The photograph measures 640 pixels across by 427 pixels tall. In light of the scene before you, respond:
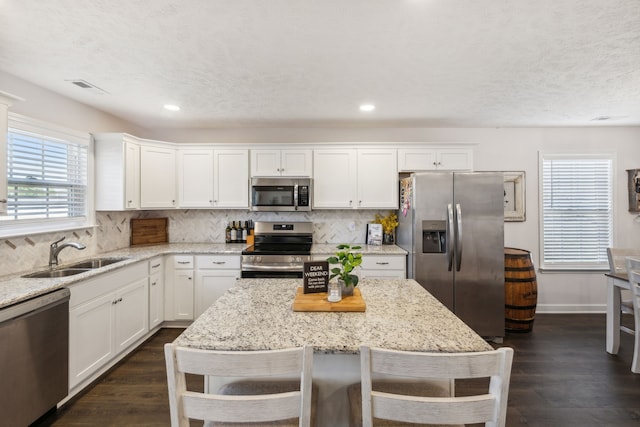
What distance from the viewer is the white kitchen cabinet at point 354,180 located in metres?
3.88

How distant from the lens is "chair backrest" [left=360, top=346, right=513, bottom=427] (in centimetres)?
91

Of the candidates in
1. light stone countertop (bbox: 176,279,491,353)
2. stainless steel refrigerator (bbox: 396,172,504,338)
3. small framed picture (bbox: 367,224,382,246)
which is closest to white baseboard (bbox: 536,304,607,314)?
stainless steel refrigerator (bbox: 396,172,504,338)

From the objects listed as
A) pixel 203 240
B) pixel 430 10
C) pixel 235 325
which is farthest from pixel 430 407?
pixel 203 240

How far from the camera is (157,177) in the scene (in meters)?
3.74

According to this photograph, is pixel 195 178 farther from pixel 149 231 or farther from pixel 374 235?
pixel 374 235

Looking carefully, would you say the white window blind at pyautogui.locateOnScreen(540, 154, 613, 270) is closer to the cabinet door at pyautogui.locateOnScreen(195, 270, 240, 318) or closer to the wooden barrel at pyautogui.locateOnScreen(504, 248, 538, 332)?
the wooden barrel at pyautogui.locateOnScreen(504, 248, 538, 332)

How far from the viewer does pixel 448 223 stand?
10.6ft

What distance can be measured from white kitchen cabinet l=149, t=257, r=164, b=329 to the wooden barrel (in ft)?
12.8

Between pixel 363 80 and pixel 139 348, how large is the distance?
3.36 metres

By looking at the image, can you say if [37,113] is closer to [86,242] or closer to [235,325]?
[86,242]

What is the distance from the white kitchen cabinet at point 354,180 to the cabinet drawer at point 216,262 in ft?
3.94

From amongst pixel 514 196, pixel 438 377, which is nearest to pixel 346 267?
pixel 438 377

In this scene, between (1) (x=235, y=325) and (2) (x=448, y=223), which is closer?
(1) (x=235, y=325)

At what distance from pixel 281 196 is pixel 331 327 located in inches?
104
